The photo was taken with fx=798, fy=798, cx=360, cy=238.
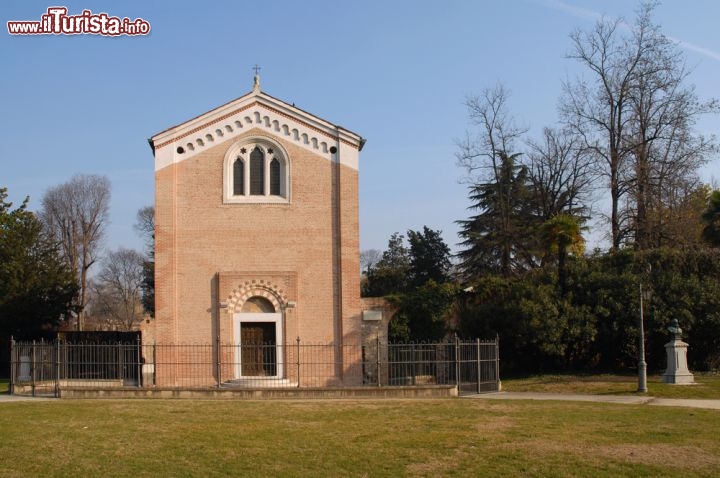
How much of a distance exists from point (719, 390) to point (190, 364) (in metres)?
16.4

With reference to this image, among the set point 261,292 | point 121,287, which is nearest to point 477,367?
point 261,292

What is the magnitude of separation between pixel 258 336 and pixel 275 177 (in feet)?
18.3

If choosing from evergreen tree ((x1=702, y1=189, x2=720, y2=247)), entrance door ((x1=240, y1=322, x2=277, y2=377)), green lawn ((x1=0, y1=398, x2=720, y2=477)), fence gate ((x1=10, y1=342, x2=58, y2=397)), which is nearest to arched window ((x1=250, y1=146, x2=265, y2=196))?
entrance door ((x1=240, y1=322, x2=277, y2=377))

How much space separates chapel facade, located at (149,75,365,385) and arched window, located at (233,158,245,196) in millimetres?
35

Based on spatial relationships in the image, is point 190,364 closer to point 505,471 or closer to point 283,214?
point 283,214

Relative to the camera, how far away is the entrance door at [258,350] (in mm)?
26625

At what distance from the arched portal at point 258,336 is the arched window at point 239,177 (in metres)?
3.82

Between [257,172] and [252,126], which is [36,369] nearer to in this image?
[257,172]

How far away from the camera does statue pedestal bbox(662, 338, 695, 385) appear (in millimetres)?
24917

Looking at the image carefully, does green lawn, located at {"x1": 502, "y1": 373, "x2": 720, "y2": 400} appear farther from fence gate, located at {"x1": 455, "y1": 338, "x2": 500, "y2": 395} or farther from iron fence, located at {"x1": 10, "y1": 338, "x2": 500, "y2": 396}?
iron fence, located at {"x1": 10, "y1": 338, "x2": 500, "y2": 396}

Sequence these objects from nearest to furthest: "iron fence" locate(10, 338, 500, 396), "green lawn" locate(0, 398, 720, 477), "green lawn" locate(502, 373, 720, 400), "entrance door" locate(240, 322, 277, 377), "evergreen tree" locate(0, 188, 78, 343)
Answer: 1. "green lawn" locate(0, 398, 720, 477)
2. "green lawn" locate(502, 373, 720, 400)
3. "iron fence" locate(10, 338, 500, 396)
4. "entrance door" locate(240, 322, 277, 377)
5. "evergreen tree" locate(0, 188, 78, 343)

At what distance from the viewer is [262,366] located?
26.7 m

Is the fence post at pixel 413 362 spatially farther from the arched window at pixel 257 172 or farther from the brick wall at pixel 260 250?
the arched window at pixel 257 172

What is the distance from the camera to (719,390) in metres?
23.2
